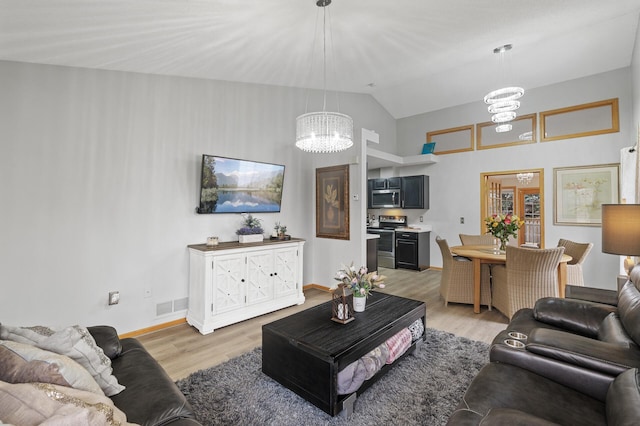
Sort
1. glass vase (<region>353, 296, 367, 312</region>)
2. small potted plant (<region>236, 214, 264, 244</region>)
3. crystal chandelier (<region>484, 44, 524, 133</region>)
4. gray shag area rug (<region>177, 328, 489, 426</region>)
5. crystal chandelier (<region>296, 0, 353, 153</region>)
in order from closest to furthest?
gray shag area rug (<region>177, 328, 489, 426</region>) → glass vase (<region>353, 296, 367, 312</region>) → crystal chandelier (<region>296, 0, 353, 153</region>) → crystal chandelier (<region>484, 44, 524, 133</region>) → small potted plant (<region>236, 214, 264, 244</region>)

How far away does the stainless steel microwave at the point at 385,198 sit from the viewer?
22.5 ft

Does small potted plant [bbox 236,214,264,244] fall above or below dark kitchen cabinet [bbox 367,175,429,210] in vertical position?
below

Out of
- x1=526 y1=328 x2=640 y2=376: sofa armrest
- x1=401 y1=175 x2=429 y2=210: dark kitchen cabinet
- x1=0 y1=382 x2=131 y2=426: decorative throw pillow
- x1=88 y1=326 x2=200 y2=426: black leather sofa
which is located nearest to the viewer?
x1=0 y1=382 x2=131 y2=426: decorative throw pillow

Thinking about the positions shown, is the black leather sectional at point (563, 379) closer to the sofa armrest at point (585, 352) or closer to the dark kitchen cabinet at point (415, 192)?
the sofa armrest at point (585, 352)

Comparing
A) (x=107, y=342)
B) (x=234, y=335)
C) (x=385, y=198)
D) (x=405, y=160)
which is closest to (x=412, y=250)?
(x=385, y=198)

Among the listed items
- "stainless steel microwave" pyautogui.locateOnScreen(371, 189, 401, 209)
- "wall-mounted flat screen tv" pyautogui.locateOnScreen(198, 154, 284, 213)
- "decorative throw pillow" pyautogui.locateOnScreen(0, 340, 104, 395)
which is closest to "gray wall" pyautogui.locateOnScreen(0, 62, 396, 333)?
"wall-mounted flat screen tv" pyautogui.locateOnScreen(198, 154, 284, 213)

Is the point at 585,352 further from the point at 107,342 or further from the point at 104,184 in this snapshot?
the point at 104,184

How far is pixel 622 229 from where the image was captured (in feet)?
7.04

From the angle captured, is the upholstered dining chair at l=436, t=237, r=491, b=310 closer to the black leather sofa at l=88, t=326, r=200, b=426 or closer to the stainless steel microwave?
the stainless steel microwave

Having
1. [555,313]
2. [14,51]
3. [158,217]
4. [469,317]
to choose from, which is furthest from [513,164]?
[14,51]

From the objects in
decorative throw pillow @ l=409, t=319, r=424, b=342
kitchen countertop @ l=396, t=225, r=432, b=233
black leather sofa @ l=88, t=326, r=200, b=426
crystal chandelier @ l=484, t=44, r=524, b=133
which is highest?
crystal chandelier @ l=484, t=44, r=524, b=133

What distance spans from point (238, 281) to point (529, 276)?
11.1 ft

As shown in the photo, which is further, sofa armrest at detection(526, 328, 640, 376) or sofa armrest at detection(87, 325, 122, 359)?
sofa armrest at detection(87, 325, 122, 359)

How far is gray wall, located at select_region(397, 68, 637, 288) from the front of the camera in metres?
4.66
